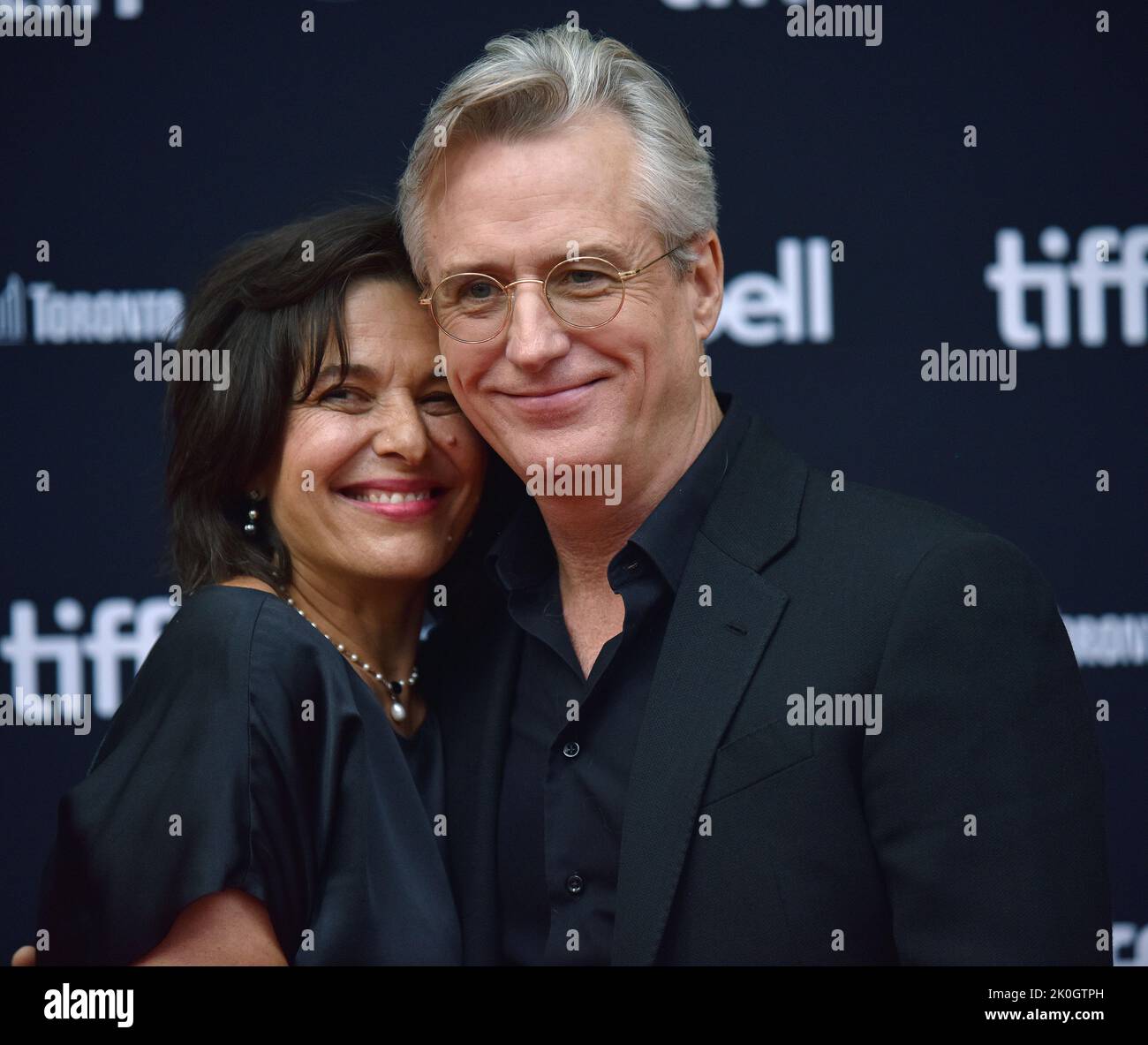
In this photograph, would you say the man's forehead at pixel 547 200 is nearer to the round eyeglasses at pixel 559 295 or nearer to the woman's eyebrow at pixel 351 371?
the round eyeglasses at pixel 559 295

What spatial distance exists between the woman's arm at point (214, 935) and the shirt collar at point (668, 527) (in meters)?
0.66

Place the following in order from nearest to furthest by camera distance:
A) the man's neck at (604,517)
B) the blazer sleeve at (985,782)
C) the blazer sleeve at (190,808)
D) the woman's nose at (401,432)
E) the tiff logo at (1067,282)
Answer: the blazer sleeve at (985,782)
the blazer sleeve at (190,808)
the man's neck at (604,517)
the woman's nose at (401,432)
the tiff logo at (1067,282)

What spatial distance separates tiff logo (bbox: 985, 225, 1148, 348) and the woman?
4.94 ft

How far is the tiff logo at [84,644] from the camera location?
10.7ft

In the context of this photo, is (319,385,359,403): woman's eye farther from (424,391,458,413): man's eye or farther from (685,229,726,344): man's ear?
(685,229,726,344): man's ear

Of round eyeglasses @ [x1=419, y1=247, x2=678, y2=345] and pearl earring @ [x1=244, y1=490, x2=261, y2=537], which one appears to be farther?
pearl earring @ [x1=244, y1=490, x2=261, y2=537]

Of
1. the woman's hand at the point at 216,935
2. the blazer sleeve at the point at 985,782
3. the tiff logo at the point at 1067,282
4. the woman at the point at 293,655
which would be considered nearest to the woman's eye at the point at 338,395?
the woman at the point at 293,655

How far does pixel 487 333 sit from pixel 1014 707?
907 mm

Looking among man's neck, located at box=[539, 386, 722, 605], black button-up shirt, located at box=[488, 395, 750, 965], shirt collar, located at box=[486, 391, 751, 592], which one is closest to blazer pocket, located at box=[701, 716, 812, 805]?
black button-up shirt, located at box=[488, 395, 750, 965]

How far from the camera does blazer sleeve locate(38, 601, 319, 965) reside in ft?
5.92

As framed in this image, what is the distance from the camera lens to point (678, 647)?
188 cm

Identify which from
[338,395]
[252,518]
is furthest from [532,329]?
[252,518]

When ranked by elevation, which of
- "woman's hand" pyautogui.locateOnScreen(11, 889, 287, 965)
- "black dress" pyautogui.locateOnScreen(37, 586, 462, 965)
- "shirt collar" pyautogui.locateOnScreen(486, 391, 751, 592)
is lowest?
"woman's hand" pyautogui.locateOnScreen(11, 889, 287, 965)

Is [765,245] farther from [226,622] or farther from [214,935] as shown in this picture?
[214,935]
